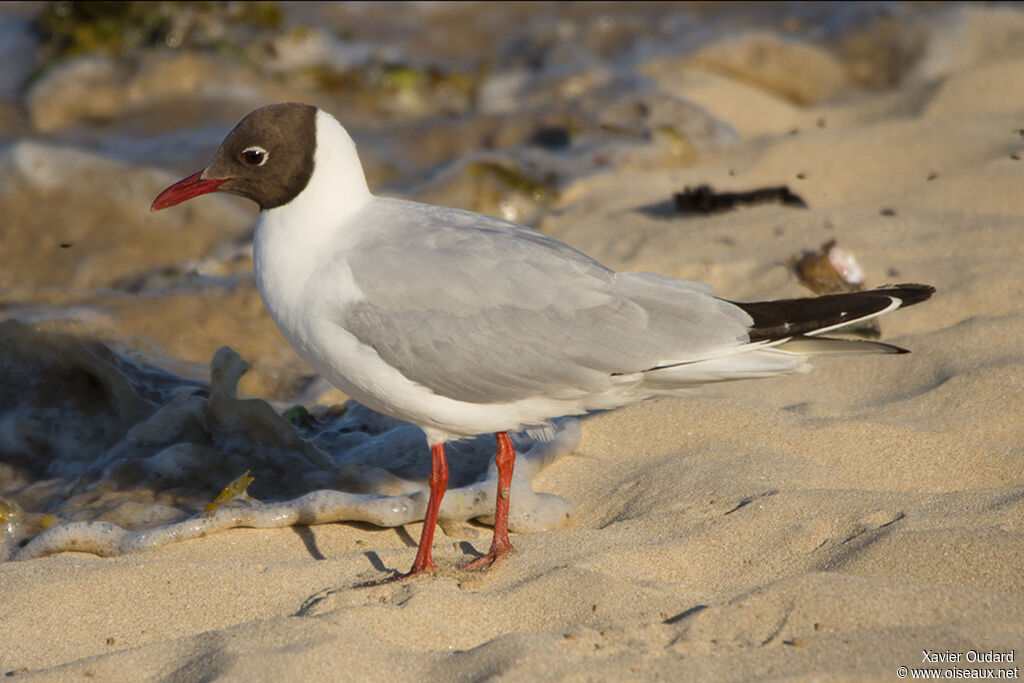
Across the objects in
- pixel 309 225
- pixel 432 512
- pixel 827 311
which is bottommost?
pixel 432 512

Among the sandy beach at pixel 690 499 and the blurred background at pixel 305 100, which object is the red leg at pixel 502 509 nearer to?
the sandy beach at pixel 690 499

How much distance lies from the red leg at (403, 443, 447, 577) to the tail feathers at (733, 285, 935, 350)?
129cm

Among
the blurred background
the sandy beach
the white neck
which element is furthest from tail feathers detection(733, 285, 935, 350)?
the blurred background

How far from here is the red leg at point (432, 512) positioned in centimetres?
383

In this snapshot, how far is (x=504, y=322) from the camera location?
3.70 metres

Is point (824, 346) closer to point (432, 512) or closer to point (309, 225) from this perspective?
point (432, 512)

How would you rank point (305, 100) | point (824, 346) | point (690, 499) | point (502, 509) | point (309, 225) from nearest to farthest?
point (824, 346)
point (309, 225)
point (502, 509)
point (690, 499)
point (305, 100)

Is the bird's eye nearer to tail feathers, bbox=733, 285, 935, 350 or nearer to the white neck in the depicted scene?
the white neck

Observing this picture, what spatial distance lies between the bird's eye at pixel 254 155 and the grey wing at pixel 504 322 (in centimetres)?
56

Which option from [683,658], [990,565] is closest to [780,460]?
[990,565]

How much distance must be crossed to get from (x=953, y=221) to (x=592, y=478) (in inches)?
130

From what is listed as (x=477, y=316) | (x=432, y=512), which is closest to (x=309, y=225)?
(x=477, y=316)

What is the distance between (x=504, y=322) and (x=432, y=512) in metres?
0.82

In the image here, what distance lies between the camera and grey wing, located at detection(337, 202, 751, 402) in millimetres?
3670
